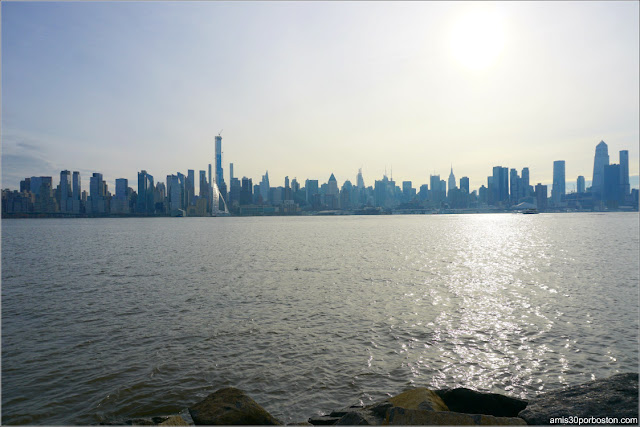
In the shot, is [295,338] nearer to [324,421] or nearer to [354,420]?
[324,421]

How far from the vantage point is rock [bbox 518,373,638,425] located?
834 centimetres

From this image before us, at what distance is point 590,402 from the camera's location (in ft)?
28.6

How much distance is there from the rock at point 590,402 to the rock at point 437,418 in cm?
107

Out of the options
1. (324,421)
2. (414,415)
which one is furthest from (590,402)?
(324,421)

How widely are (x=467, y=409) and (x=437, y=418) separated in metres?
2.56

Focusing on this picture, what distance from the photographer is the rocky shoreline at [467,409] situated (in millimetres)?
7961

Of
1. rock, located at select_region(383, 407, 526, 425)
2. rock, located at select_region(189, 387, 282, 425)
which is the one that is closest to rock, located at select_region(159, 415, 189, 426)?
rock, located at select_region(189, 387, 282, 425)

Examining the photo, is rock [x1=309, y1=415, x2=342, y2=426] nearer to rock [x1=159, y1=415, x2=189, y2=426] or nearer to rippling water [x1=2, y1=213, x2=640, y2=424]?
rippling water [x1=2, y1=213, x2=640, y2=424]

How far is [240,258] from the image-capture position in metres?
47.8

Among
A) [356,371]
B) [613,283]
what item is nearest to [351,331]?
[356,371]

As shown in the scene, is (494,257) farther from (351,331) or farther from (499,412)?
(499,412)

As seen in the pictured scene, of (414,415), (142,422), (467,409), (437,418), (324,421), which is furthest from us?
Result: (467,409)

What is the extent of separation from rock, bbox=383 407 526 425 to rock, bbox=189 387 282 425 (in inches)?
123

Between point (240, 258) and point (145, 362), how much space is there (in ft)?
112
